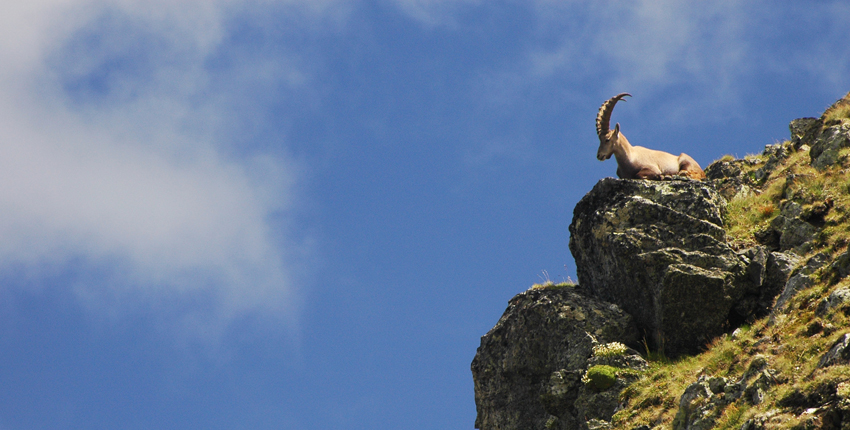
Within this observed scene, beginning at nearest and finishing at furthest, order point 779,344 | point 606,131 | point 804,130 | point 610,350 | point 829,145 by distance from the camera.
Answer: point 779,344 < point 610,350 < point 829,145 < point 606,131 < point 804,130

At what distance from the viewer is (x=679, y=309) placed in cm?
1952

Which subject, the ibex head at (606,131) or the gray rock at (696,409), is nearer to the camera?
the gray rock at (696,409)

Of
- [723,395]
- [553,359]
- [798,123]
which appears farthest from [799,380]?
[798,123]

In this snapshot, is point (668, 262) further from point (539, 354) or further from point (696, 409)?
point (696, 409)

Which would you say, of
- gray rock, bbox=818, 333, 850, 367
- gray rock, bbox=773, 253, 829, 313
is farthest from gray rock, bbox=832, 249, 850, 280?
gray rock, bbox=818, 333, 850, 367

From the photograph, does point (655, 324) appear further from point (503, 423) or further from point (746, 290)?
point (503, 423)

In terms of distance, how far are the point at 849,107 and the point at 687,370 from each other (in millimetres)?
12944

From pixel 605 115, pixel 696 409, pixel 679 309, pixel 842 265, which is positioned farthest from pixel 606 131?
pixel 696 409

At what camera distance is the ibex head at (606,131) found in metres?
25.8

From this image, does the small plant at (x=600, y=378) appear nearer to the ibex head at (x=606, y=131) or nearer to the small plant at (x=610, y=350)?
the small plant at (x=610, y=350)

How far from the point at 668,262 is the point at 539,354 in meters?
4.27

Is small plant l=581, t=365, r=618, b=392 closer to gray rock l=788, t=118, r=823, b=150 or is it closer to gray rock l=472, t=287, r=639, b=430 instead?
gray rock l=472, t=287, r=639, b=430

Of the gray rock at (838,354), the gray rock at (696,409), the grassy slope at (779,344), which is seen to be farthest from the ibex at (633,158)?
the gray rock at (838,354)

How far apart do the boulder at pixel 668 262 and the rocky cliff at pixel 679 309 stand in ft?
0.12
